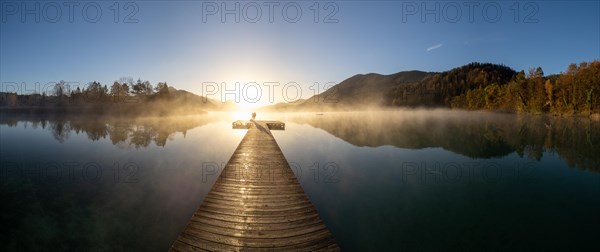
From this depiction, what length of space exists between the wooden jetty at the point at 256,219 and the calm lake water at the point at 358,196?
2.07 meters

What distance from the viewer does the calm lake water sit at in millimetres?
10414

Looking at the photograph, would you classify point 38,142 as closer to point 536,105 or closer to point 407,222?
point 407,222

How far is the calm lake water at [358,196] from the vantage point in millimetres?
10414

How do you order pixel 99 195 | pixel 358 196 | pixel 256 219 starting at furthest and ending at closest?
pixel 358 196 < pixel 99 195 < pixel 256 219

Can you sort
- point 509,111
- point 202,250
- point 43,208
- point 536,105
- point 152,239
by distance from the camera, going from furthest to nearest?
1. point 509,111
2. point 536,105
3. point 43,208
4. point 152,239
5. point 202,250

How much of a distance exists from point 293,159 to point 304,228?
1767 centimetres

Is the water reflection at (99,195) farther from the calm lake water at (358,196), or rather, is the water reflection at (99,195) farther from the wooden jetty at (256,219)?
the wooden jetty at (256,219)

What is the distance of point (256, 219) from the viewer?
9133mm

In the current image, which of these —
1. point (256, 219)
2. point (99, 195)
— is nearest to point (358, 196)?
point (256, 219)

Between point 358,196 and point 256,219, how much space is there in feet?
26.5

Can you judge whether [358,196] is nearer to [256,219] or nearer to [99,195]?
[256,219]

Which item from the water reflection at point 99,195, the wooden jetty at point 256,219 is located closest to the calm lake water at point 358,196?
the water reflection at point 99,195

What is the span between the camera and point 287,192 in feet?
39.2

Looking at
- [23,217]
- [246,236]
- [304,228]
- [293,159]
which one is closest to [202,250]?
[246,236]
